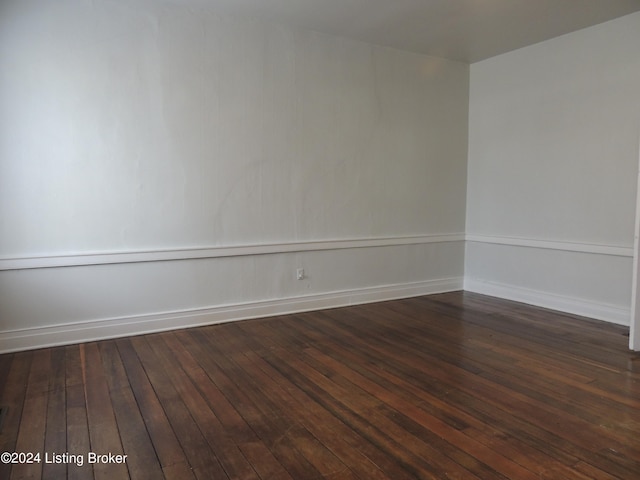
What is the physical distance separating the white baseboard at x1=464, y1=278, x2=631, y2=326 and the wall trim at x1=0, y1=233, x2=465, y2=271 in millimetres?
761

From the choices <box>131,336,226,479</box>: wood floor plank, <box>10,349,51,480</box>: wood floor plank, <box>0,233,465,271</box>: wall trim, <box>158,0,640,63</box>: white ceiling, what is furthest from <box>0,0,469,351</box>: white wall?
<box>131,336,226,479</box>: wood floor plank

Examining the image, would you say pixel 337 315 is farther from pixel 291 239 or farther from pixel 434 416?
pixel 434 416

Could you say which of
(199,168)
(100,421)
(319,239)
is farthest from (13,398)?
(319,239)

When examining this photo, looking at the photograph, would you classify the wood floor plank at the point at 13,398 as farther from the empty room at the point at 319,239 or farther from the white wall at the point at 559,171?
the white wall at the point at 559,171

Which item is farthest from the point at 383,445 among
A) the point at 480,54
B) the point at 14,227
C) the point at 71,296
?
the point at 480,54

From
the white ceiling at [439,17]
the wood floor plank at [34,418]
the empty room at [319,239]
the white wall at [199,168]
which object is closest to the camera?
the wood floor plank at [34,418]

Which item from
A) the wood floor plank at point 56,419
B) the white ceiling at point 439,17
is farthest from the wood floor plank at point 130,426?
the white ceiling at point 439,17

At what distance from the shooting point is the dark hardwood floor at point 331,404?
6.51ft

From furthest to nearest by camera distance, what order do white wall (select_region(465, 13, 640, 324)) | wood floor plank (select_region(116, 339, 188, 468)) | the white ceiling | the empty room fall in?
1. white wall (select_region(465, 13, 640, 324))
2. the white ceiling
3. the empty room
4. wood floor plank (select_region(116, 339, 188, 468))

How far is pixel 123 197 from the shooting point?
358cm

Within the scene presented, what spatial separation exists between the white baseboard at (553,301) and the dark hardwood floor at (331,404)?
275mm

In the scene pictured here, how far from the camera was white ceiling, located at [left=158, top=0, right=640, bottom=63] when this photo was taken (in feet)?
11.9

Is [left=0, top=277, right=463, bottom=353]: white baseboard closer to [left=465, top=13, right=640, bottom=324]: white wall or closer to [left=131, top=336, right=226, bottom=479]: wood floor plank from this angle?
[left=131, top=336, right=226, bottom=479]: wood floor plank

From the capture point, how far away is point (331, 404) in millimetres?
2531
